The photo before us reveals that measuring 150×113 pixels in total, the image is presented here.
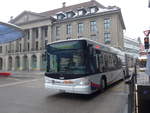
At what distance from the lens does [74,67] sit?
6.90m

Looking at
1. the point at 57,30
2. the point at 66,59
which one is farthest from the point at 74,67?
the point at 57,30

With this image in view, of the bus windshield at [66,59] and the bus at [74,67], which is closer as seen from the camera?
the bus at [74,67]

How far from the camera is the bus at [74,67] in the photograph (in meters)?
6.70

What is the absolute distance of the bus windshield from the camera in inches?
269

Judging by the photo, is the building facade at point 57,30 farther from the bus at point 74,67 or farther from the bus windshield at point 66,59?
the bus windshield at point 66,59

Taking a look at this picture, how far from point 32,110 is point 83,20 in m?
32.6

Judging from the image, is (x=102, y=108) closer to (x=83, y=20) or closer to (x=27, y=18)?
(x=83, y=20)

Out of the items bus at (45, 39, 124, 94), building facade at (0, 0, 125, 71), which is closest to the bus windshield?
bus at (45, 39, 124, 94)

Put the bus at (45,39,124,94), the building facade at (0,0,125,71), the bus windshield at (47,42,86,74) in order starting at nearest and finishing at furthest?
the bus at (45,39,124,94)
the bus windshield at (47,42,86,74)
the building facade at (0,0,125,71)

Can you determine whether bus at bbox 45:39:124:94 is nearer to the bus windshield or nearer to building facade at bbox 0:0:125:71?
the bus windshield

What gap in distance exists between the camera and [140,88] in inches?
146

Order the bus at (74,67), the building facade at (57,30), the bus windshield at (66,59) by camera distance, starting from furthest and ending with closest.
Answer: the building facade at (57,30), the bus windshield at (66,59), the bus at (74,67)

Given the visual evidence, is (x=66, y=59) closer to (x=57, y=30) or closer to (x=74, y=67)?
(x=74, y=67)

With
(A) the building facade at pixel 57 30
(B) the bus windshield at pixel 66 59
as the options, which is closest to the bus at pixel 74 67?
(B) the bus windshield at pixel 66 59
